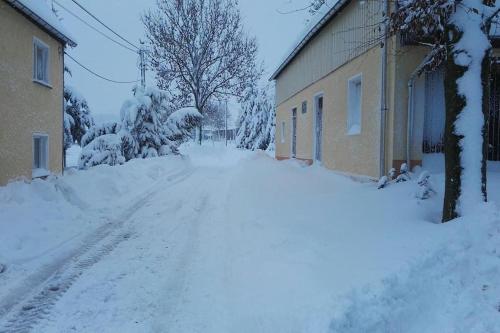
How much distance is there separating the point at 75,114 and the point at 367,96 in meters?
17.8

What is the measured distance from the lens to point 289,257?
16.8 feet

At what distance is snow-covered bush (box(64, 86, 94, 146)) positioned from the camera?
22.0m

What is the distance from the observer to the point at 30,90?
10789 mm

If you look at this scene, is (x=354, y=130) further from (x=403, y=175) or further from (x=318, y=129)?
(x=318, y=129)

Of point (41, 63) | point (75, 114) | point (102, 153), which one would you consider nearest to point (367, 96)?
point (41, 63)

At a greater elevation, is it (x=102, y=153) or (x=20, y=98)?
(x=20, y=98)

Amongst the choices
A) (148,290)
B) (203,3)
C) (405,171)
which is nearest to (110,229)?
(148,290)

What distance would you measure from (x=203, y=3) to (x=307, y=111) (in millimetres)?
17479

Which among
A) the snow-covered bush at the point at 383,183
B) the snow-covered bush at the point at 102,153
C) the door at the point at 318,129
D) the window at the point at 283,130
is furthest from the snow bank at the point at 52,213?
the window at the point at 283,130

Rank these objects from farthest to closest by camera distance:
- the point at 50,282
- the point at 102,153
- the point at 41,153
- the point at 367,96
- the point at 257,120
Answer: the point at 257,120
the point at 102,153
the point at 41,153
the point at 367,96
the point at 50,282

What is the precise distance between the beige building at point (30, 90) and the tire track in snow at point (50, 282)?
4178 mm

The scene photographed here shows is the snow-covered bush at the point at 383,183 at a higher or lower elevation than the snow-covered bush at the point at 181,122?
lower

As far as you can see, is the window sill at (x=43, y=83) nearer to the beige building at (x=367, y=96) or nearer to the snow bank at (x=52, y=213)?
the snow bank at (x=52, y=213)

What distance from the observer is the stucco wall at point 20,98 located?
9.27 metres
